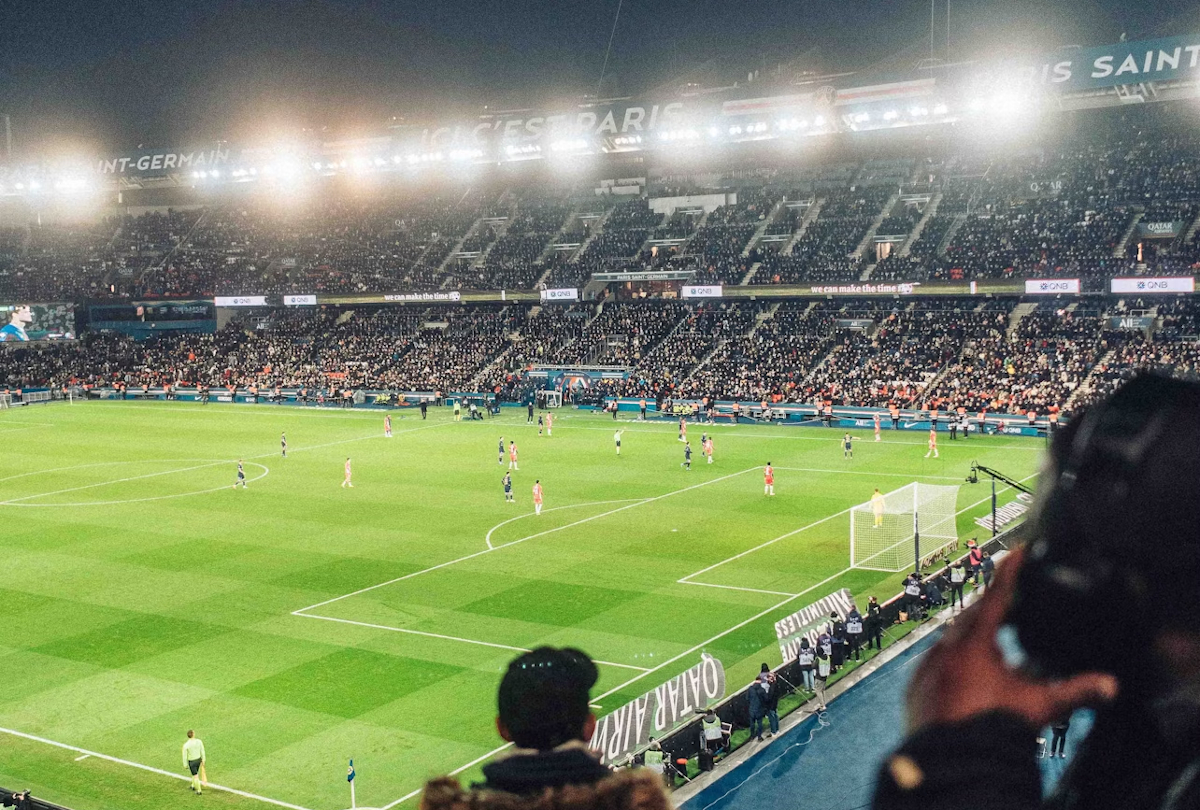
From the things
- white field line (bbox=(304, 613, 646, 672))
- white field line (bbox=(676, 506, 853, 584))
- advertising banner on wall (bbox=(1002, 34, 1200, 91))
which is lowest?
white field line (bbox=(304, 613, 646, 672))

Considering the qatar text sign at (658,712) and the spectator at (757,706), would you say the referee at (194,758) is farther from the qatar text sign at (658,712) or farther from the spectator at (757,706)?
the spectator at (757,706)

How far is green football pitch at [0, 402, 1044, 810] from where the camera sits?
2158cm

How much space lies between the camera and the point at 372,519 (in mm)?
40688

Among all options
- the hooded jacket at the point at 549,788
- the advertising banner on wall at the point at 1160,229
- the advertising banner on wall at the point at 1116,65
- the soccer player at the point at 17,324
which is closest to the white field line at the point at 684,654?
the hooded jacket at the point at 549,788

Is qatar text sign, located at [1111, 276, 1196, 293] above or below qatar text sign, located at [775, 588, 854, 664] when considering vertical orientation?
above

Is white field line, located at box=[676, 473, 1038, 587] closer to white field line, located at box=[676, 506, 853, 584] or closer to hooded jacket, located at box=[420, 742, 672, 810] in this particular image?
white field line, located at box=[676, 506, 853, 584]

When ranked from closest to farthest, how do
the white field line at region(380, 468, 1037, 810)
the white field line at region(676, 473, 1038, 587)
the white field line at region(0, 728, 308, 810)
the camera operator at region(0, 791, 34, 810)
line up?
the camera operator at region(0, 791, 34, 810), the white field line at region(0, 728, 308, 810), the white field line at region(380, 468, 1037, 810), the white field line at region(676, 473, 1038, 587)

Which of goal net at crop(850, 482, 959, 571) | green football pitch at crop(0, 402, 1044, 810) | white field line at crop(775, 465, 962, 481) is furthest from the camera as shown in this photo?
white field line at crop(775, 465, 962, 481)

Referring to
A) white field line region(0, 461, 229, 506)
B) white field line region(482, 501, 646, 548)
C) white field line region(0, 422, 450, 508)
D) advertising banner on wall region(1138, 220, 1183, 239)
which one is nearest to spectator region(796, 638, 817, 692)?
Answer: white field line region(482, 501, 646, 548)

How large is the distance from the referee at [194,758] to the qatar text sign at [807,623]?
1069cm

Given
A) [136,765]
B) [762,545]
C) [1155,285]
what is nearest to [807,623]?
[762,545]

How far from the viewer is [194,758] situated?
1952cm

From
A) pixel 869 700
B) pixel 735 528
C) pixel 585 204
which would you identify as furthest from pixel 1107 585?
pixel 585 204

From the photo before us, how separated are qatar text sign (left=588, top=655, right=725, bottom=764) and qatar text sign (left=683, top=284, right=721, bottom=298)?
54586 millimetres
